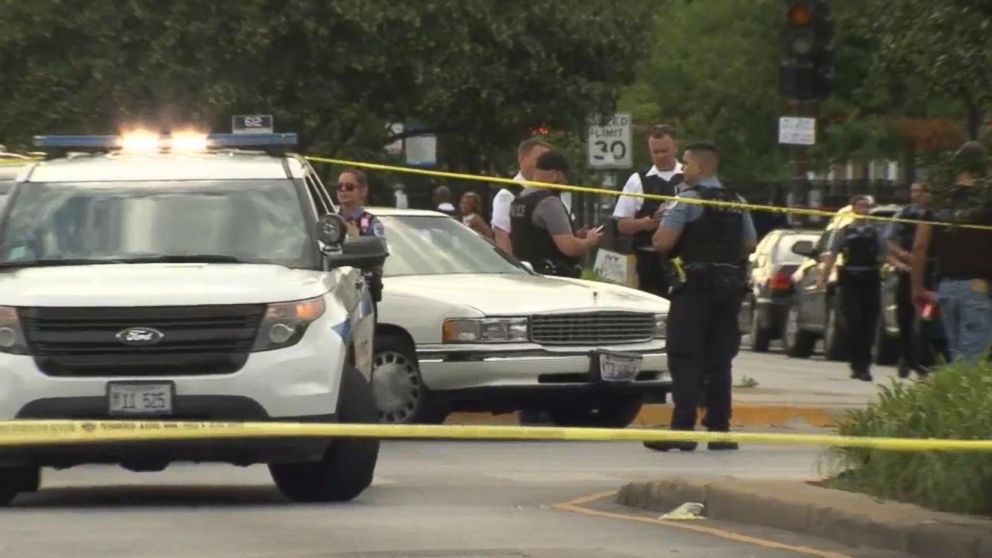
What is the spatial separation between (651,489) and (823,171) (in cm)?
4452

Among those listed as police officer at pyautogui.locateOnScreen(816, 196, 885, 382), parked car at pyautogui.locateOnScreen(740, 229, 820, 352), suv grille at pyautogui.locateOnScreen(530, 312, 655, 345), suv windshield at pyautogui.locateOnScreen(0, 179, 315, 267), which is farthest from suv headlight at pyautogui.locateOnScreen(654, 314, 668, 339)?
parked car at pyautogui.locateOnScreen(740, 229, 820, 352)

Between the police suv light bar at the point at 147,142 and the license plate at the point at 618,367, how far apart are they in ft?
11.2

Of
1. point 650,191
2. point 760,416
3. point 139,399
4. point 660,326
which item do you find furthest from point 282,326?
point 760,416

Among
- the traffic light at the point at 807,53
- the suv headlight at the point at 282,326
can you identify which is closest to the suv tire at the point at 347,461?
the suv headlight at the point at 282,326

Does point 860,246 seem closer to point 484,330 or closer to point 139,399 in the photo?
point 484,330

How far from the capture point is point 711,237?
15273mm

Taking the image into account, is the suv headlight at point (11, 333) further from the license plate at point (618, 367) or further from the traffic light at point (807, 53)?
the traffic light at point (807, 53)

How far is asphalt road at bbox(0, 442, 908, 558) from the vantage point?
10.4 meters

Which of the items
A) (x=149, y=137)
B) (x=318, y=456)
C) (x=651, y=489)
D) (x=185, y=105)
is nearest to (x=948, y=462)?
(x=651, y=489)

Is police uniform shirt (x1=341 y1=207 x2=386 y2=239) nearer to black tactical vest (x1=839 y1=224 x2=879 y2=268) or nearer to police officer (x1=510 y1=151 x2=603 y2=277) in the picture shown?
police officer (x1=510 y1=151 x2=603 y2=277)

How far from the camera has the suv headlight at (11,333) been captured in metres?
11.9

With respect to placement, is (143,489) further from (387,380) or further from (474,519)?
(387,380)

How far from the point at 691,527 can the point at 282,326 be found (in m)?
2.07

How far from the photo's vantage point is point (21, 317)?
11.9m
